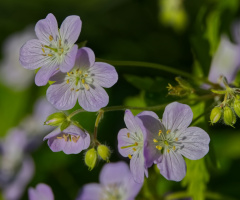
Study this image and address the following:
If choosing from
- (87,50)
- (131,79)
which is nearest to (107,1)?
(131,79)

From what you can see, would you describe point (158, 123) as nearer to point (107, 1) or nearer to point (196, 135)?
point (196, 135)

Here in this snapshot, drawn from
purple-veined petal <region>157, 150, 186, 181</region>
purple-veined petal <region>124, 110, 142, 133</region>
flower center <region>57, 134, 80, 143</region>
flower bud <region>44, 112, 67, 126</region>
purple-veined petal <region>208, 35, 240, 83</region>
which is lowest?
purple-veined petal <region>208, 35, 240, 83</region>

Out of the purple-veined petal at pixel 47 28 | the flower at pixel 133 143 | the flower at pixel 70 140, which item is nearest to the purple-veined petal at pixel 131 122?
the flower at pixel 133 143

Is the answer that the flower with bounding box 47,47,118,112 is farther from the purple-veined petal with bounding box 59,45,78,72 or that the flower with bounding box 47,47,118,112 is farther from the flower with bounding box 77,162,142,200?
the flower with bounding box 77,162,142,200

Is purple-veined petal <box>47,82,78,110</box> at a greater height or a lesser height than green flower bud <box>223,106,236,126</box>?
lesser

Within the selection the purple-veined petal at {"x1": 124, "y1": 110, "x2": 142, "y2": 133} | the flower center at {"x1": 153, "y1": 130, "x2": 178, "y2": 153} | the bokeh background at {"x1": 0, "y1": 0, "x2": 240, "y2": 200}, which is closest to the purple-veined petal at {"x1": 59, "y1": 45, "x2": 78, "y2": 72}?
the purple-veined petal at {"x1": 124, "y1": 110, "x2": 142, "y2": 133}

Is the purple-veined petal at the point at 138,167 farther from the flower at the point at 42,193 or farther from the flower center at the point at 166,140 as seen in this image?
the flower at the point at 42,193
